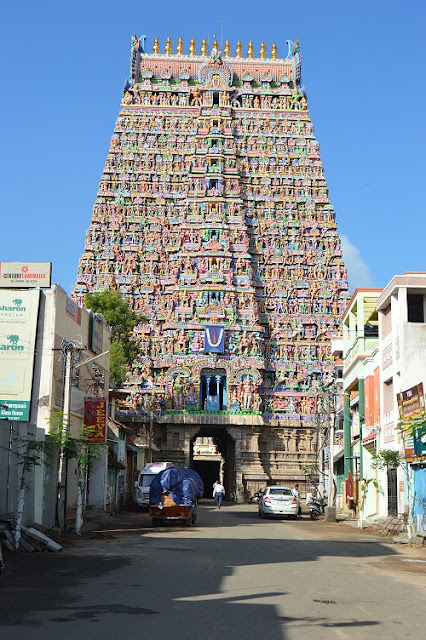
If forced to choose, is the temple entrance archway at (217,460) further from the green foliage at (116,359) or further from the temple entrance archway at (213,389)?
the green foliage at (116,359)

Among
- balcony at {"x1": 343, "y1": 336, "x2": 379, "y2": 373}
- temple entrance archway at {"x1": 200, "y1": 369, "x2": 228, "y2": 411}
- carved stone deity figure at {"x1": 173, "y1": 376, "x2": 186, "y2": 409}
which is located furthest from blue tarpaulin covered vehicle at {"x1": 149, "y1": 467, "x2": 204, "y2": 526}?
temple entrance archway at {"x1": 200, "y1": 369, "x2": 228, "y2": 411}

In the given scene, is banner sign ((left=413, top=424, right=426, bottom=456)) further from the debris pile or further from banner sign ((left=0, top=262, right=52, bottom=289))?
banner sign ((left=0, top=262, right=52, bottom=289))

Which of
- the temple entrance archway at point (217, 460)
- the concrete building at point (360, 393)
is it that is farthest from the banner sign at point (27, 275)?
the temple entrance archway at point (217, 460)

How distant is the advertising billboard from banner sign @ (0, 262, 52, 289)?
5.07 ft

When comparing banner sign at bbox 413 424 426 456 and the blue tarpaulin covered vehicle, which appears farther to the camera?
the blue tarpaulin covered vehicle

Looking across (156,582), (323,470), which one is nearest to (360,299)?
(323,470)

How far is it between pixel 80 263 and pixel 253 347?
16.4m

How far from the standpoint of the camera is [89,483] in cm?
3594

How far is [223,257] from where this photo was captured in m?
67.3

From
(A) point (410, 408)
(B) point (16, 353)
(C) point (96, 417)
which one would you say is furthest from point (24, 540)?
(A) point (410, 408)

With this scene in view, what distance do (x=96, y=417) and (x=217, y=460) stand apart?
5836 centimetres

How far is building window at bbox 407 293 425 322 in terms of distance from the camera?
3136 centimetres

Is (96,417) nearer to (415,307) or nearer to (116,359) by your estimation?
(415,307)

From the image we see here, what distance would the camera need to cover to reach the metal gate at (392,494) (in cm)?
3181
